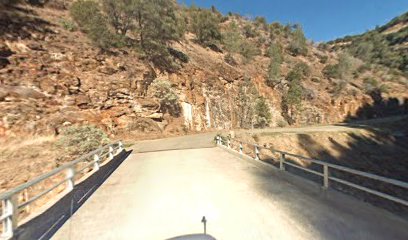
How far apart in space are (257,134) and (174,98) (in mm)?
10331

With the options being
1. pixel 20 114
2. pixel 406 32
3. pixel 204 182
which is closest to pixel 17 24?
pixel 20 114

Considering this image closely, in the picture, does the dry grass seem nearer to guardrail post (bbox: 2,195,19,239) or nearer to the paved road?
the paved road

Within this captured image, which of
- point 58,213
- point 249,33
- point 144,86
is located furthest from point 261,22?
point 58,213

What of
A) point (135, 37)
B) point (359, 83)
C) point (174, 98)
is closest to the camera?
point (174, 98)

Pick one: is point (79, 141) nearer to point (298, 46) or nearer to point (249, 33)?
point (249, 33)

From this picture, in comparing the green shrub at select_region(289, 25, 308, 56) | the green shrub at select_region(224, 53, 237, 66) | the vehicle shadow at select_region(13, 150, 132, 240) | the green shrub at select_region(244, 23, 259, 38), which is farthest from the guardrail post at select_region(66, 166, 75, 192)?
the green shrub at select_region(289, 25, 308, 56)

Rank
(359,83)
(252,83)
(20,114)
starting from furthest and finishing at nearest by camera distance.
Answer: (359,83)
(252,83)
(20,114)

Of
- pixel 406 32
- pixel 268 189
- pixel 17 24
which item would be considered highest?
pixel 406 32

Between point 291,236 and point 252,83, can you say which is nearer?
point 291,236

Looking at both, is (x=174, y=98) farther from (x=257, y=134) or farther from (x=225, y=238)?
(x=225, y=238)

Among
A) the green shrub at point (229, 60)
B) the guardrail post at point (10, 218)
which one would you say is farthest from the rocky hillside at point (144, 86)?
the guardrail post at point (10, 218)

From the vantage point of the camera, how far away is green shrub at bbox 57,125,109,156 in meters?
20.2

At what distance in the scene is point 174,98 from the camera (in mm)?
35594

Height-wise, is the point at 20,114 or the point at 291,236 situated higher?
the point at 20,114
